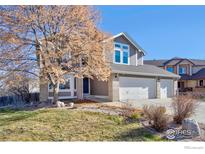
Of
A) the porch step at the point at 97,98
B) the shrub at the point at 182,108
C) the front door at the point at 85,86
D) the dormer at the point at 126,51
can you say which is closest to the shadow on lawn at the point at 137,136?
the shrub at the point at 182,108

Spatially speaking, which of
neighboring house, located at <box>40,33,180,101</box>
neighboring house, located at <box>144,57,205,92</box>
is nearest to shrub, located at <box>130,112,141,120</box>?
neighboring house, located at <box>40,33,180,101</box>

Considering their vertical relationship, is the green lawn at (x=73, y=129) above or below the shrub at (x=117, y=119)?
below

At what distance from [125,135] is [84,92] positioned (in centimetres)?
970

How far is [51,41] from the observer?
11.2 meters

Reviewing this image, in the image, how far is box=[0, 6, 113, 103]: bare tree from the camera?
10672 millimetres

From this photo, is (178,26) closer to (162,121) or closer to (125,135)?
Answer: (162,121)

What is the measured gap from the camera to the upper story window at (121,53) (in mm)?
17752

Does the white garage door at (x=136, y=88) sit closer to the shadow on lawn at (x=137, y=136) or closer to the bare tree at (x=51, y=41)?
the bare tree at (x=51, y=41)

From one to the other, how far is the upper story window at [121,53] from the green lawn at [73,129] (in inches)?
352

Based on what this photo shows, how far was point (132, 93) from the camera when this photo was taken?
17.0 m

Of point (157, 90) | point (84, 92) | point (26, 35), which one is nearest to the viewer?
point (26, 35)

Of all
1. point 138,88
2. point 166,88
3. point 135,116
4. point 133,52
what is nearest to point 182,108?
point 135,116
